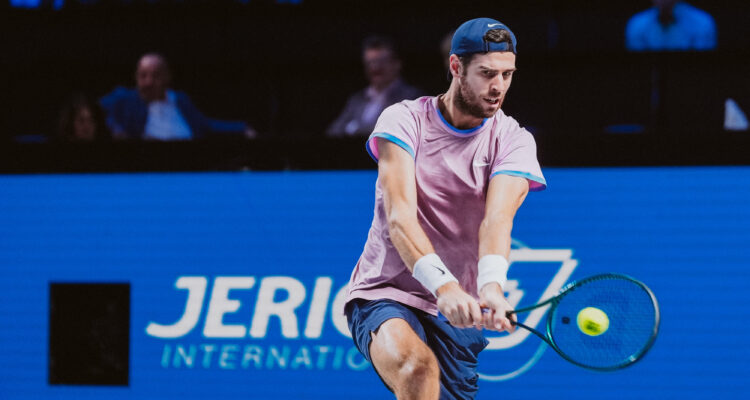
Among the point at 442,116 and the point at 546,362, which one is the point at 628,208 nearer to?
the point at 546,362

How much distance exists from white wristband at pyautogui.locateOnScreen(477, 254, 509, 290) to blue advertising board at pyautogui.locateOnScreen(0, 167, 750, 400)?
183cm

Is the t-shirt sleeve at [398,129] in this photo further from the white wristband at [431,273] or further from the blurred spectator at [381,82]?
the blurred spectator at [381,82]

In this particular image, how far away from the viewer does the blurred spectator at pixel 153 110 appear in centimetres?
562

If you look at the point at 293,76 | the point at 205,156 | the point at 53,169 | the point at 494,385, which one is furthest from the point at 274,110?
the point at 494,385

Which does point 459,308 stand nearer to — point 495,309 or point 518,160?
point 495,309

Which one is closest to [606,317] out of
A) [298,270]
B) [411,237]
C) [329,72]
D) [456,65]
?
[411,237]

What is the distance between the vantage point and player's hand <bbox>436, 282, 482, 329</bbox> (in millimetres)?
2793

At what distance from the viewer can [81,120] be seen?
5.57 m

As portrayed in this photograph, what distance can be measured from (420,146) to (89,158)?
2.50 meters

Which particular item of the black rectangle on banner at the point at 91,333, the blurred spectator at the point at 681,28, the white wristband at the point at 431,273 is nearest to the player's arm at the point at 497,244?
the white wristband at the point at 431,273

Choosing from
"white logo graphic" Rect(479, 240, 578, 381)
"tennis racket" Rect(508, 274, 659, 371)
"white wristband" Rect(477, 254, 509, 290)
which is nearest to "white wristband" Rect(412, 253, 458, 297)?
"white wristband" Rect(477, 254, 509, 290)

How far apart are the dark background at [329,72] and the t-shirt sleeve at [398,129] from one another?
176cm

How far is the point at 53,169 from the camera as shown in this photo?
522cm

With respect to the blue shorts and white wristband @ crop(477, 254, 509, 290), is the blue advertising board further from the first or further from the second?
white wristband @ crop(477, 254, 509, 290)
